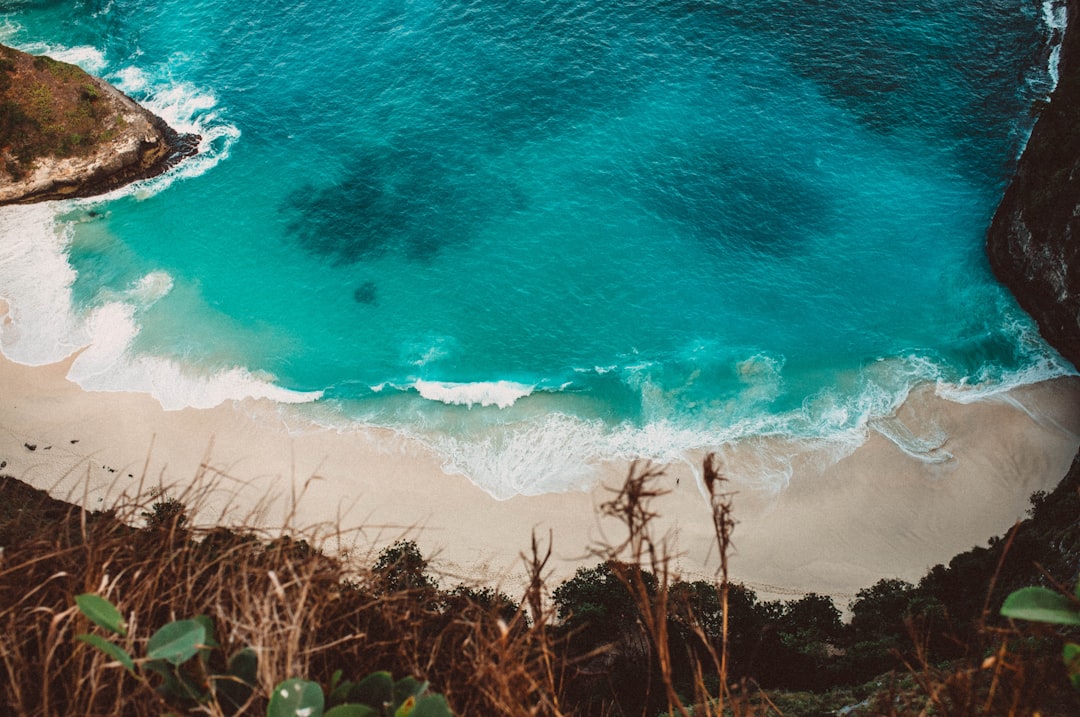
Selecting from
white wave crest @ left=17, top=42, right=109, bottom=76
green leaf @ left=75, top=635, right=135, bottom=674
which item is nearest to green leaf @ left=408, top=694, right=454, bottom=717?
green leaf @ left=75, top=635, right=135, bottom=674

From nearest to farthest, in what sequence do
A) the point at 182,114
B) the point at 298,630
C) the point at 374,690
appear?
1. the point at 298,630
2. the point at 374,690
3. the point at 182,114

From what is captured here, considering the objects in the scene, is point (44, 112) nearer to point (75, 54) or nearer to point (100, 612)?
point (75, 54)

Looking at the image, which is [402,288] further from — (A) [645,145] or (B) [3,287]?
(B) [3,287]

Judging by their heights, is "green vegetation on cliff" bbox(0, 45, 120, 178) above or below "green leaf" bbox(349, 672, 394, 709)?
above

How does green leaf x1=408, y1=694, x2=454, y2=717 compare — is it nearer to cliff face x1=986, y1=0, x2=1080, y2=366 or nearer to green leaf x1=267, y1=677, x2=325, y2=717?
green leaf x1=267, y1=677, x2=325, y2=717

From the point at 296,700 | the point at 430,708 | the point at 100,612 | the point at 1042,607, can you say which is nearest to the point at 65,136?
the point at 100,612
